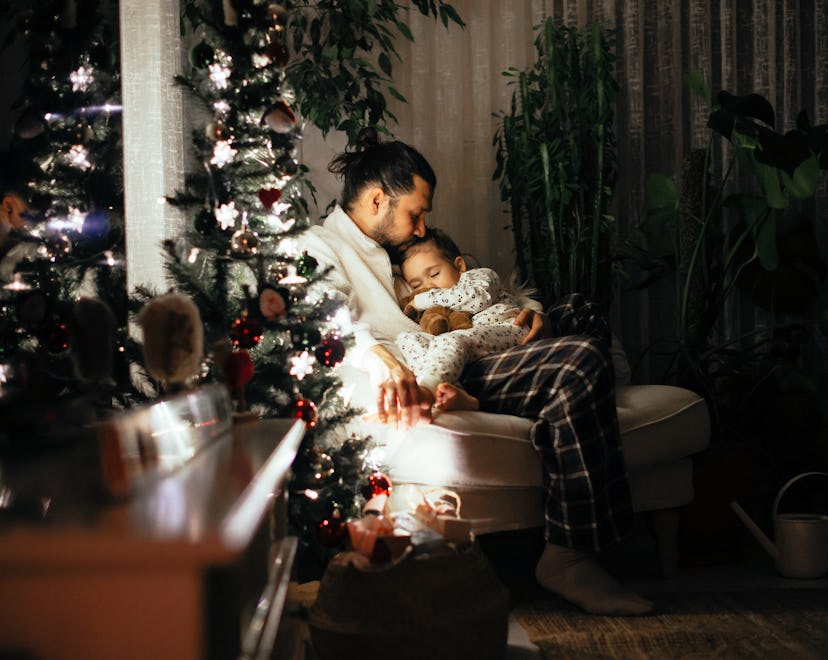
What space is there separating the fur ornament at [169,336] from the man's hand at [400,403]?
87cm

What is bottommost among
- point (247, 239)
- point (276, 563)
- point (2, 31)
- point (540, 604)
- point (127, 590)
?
point (540, 604)

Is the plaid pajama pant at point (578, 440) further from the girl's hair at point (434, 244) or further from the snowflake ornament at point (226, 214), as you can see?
the snowflake ornament at point (226, 214)

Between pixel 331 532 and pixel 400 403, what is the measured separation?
0.34 m

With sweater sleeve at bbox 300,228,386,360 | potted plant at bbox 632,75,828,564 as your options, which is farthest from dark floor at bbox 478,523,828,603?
sweater sleeve at bbox 300,228,386,360

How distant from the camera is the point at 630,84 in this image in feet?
12.0

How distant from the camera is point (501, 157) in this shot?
3.39 m

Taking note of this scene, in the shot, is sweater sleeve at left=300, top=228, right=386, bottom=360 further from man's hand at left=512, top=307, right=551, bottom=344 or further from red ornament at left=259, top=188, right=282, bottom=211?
man's hand at left=512, top=307, right=551, bottom=344

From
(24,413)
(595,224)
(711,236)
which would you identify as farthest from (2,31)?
(711,236)

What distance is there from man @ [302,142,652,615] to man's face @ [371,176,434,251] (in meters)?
0.13

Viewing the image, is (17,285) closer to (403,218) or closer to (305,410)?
(305,410)

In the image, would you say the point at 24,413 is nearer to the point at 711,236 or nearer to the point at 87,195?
the point at 87,195

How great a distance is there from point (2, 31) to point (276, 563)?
3.14 feet

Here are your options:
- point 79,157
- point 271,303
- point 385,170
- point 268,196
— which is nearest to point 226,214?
point 268,196

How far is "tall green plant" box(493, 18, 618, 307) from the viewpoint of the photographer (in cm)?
314
